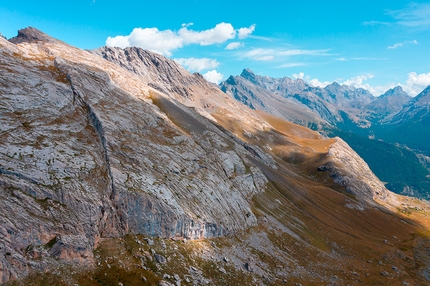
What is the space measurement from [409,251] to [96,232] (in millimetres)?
127827

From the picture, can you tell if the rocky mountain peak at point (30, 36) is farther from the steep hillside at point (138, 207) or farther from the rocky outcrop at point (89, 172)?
the rocky outcrop at point (89, 172)

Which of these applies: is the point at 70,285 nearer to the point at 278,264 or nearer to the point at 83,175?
the point at 83,175

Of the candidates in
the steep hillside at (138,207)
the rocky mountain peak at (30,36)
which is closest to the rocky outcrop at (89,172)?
the steep hillside at (138,207)

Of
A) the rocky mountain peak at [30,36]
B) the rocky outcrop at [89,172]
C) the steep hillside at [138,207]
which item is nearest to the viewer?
the rocky outcrop at [89,172]

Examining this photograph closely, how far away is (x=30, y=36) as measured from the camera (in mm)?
144250

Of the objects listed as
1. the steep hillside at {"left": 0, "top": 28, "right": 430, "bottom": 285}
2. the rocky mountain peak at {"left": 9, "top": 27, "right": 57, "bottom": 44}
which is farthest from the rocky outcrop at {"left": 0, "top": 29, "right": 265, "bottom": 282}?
the rocky mountain peak at {"left": 9, "top": 27, "right": 57, "bottom": 44}

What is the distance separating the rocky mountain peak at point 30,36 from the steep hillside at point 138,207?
89.0 feet

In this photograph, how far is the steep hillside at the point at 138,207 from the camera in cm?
4259

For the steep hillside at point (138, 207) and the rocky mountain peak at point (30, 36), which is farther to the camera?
the rocky mountain peak at point (30, 36)

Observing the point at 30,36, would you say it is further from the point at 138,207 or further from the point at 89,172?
the point at 138,207

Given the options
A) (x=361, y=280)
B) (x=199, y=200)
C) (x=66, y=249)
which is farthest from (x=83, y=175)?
(x=361, y=280)

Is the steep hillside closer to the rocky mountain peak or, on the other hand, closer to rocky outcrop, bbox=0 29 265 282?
rocky outcrop, bbox=0 29 265 282

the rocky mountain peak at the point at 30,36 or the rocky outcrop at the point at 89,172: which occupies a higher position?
the rocky mountain peak at the point at 30,36

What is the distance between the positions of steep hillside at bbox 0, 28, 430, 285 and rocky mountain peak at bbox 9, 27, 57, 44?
27140 millimetres
